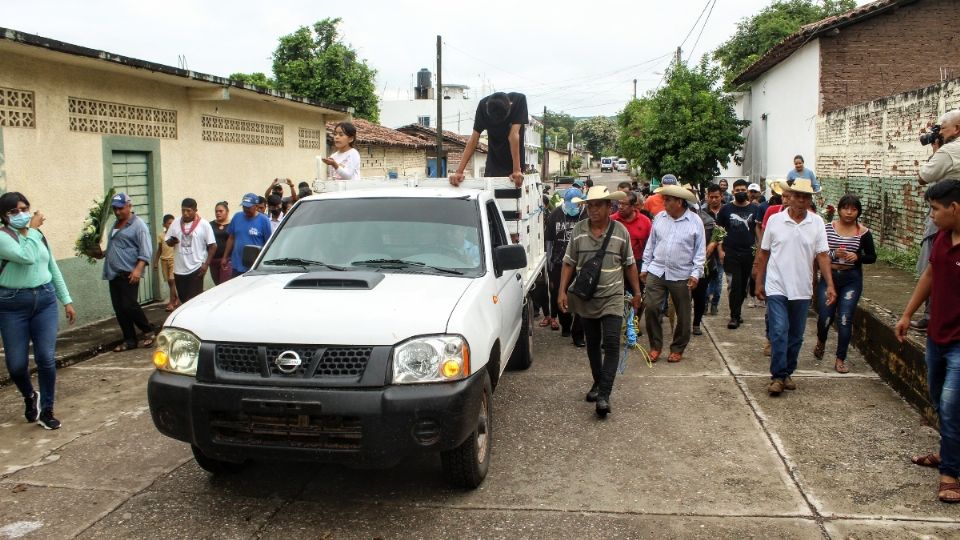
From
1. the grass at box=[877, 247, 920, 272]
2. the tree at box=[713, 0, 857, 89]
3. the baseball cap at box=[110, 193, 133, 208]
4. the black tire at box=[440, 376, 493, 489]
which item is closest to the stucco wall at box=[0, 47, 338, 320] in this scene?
the baseball cap at box=[110, 193, 133, 208]

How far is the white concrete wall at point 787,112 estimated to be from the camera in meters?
19.5

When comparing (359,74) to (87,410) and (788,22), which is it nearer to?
(788,22)

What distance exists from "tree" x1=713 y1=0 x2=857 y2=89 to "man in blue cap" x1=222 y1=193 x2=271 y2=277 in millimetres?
32623

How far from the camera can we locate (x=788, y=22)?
124 ft

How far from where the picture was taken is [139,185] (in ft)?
37.2

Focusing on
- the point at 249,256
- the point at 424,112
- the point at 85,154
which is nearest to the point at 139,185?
the point at 85,154

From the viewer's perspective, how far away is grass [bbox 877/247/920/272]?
11.4 metres

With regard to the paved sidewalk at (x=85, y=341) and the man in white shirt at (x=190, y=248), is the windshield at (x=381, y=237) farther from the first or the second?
the man in white shirt at (x=190, y=248)

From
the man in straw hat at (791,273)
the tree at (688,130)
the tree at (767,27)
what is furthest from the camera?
the tree at (767,27)

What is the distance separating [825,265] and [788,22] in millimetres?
35148

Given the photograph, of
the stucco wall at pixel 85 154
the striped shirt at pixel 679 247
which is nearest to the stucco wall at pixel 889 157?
the striped shirt at pixel 679 247

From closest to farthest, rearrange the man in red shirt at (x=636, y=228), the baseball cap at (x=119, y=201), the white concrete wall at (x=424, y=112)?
1. the baseball cap at (x=119, y=201)
2. the man in red shirt at (x=636, y=228)
3. the white concrete wall at (x=424, y=112)

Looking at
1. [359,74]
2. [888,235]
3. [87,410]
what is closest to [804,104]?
[888,235]

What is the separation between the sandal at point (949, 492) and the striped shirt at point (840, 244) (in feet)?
10.2
